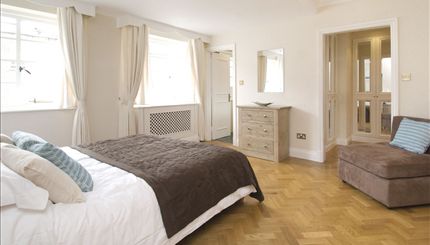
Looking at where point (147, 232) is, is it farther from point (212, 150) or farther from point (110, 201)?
point (212, 150)

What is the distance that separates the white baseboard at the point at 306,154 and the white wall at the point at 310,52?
0.02 meters

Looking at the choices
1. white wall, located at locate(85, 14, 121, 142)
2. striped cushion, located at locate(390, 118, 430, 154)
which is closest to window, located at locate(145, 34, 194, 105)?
white wall, located at locate(85, 14, 121, 142)

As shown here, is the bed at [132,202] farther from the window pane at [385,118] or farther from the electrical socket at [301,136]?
the window pane at [385,118]

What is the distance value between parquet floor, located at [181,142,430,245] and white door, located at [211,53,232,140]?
2.86 metres

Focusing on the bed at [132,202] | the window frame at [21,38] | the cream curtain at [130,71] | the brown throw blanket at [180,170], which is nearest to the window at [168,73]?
the cream curtain at [130,71]

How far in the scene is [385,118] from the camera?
4961 millimetres

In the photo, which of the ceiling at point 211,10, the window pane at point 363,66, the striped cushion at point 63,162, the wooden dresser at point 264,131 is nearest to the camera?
the striped cushion at point 63,162

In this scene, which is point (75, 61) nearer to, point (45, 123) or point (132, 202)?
point (45, 123)

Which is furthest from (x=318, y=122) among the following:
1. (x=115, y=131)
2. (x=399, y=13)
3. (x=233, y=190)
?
(x=115, y=131)

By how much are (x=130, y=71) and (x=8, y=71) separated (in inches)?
58.0

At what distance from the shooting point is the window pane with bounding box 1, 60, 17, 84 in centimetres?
265

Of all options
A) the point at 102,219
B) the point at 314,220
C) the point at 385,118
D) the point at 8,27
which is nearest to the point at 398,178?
the point at 314,220

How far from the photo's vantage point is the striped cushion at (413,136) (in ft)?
8.28

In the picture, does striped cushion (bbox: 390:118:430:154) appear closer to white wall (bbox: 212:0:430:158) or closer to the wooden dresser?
white wall (bbox: 212:0:430:158)
